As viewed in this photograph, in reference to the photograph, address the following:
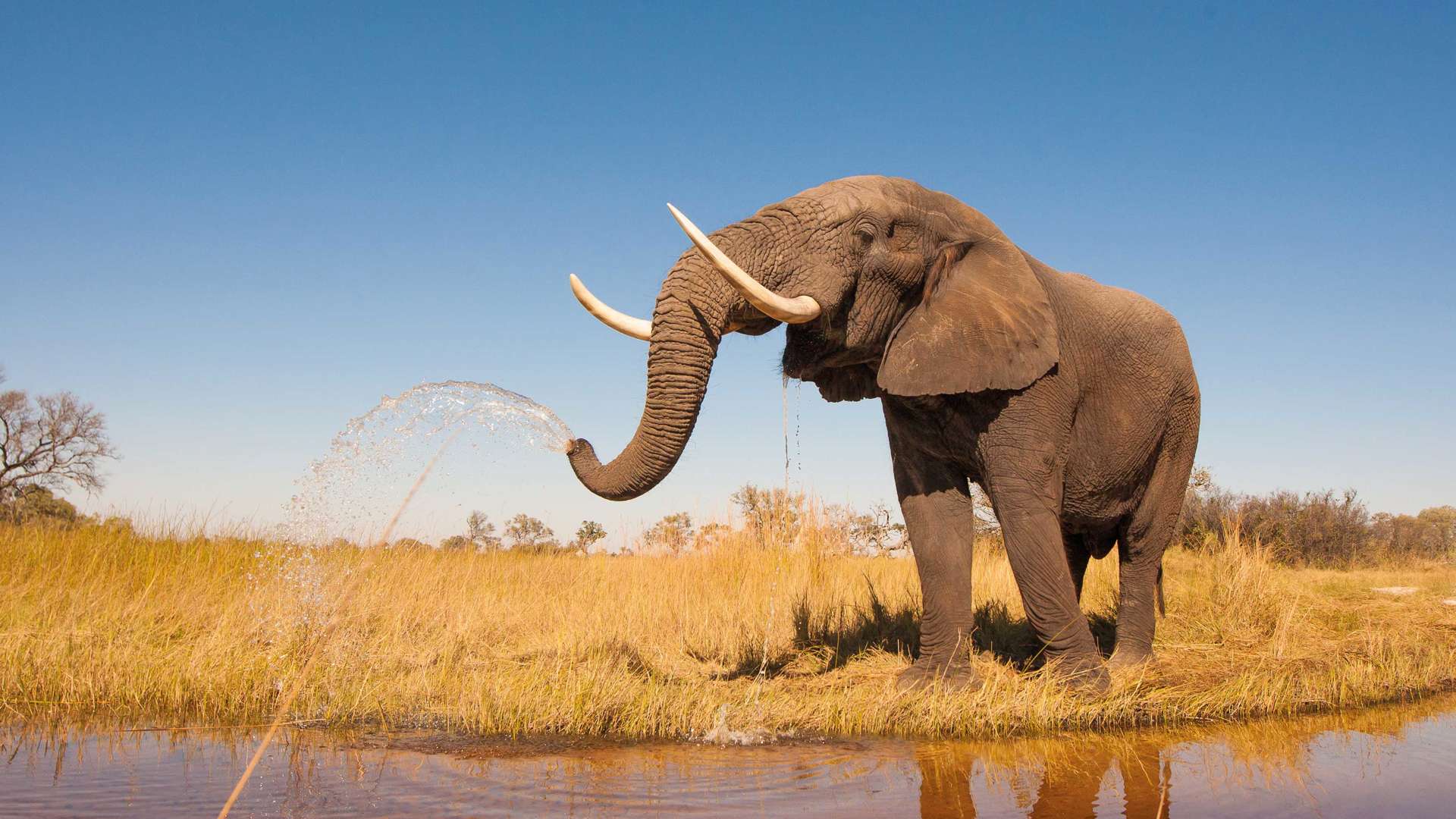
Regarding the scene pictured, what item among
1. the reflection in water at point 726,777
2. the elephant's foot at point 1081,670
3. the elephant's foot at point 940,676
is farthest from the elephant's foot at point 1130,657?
the reflection in water at point 726,777

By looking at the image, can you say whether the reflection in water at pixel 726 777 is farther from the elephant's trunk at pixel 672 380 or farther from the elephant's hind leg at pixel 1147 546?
the elephant's hind leg at pixel 1147 546

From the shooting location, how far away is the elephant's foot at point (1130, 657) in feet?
23.4

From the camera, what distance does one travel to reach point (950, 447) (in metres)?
6.23

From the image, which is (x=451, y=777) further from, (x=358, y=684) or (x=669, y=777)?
(x=358, y=684)

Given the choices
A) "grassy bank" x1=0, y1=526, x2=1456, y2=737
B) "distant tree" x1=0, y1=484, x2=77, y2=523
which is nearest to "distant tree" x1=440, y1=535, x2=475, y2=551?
"grassy bank" x1=0, y1=526, x2=1456, y2=737

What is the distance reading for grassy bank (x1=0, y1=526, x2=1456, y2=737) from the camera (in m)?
5.31

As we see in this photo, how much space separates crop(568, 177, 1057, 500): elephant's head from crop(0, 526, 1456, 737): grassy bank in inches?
57.9

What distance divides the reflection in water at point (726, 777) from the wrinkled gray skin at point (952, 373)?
129 cm

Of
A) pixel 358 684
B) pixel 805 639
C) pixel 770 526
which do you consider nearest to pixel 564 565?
pixel 770 526

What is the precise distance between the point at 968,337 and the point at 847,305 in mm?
710

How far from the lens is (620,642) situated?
7.41 metres

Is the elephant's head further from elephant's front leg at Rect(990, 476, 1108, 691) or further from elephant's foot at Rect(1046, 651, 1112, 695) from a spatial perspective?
elephant's foot at Rect(1046, 651, 1112, 695)

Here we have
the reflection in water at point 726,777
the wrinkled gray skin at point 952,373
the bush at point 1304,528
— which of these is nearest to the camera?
the reflection in water at point 726,777

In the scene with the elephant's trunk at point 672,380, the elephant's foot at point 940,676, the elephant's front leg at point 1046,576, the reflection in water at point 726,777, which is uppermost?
the elephant's trunk at point 672,380
